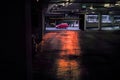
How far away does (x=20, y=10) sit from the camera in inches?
281

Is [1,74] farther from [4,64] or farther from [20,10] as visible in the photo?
[20,10]

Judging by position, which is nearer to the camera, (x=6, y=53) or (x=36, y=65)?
(x=6, y=53)

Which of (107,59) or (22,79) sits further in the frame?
(107,59)

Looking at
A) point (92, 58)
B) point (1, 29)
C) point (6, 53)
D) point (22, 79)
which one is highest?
point (1, 29)

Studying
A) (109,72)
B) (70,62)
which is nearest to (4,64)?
(109,72)

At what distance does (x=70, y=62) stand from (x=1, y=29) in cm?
1117

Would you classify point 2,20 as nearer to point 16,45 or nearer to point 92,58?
point 16,45

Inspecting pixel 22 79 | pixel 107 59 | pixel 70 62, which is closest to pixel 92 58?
pixel 107 59

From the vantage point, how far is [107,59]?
772 inches

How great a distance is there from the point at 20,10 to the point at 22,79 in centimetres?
184

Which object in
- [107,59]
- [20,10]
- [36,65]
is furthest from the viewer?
[107,59]

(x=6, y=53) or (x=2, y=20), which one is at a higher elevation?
(x=2, y=20)

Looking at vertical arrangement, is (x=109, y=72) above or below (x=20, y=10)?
below

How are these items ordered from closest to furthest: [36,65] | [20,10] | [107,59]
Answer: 1. [20,10]
2. [36,65]
3. [107,59]
